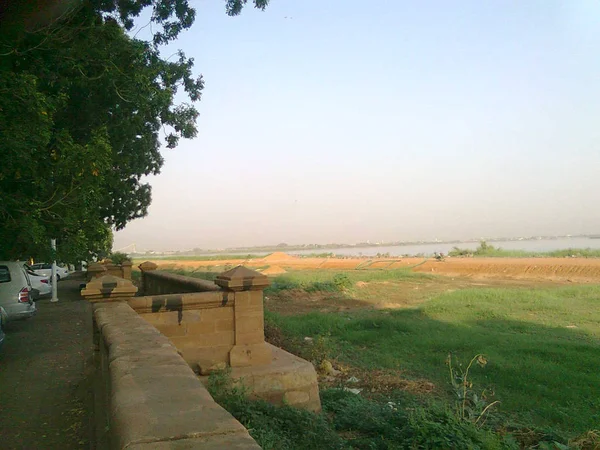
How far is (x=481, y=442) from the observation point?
5.17 m

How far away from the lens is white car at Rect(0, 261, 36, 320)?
1251 centimetres

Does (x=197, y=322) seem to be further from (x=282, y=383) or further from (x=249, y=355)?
(x=282, y=383)

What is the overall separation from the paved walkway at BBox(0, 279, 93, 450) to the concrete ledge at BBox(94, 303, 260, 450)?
2214 mm

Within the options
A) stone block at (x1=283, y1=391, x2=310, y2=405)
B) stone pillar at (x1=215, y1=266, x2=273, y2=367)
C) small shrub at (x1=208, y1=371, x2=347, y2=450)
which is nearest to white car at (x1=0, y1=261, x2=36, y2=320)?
stone pillar at (x1=215, y1=266, x2=273, y2=367)

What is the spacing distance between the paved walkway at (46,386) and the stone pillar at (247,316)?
1984mm

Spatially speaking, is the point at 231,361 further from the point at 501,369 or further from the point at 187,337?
the point at 501,369

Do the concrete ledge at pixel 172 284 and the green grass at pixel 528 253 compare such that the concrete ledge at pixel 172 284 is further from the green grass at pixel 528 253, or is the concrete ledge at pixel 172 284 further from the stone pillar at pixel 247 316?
the green grass at pixel 528 253

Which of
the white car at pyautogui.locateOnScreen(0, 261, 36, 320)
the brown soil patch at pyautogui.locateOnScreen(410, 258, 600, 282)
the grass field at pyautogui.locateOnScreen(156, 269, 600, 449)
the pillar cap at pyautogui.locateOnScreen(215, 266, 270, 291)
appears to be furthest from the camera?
the brown soil patch at pyautogui.locateOnScreen(410, 258, 600, 282)

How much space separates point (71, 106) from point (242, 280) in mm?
8990

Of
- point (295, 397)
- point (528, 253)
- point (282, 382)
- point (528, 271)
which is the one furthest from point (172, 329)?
point (528, 253)

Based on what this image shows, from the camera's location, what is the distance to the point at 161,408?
7.69 feet

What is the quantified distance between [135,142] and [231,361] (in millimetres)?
12880

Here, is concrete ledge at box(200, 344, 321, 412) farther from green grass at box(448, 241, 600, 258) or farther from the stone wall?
green grass at box(448, 241, 600, 258)

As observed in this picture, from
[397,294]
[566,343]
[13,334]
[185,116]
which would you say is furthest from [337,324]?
[397,294]
